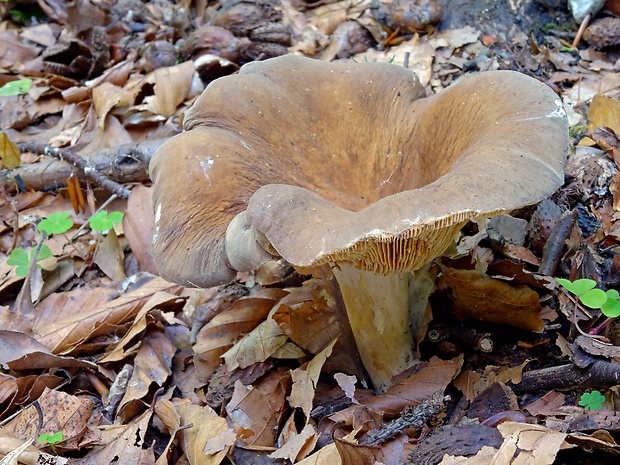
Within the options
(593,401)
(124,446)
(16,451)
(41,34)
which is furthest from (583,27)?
(41,34)

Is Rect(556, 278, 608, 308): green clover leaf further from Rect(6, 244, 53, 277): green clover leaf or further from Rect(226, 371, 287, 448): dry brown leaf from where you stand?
Rect(6, 244, 53, 277): green clover leaf

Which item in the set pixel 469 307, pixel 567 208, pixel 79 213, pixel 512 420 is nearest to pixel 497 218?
pixel 567 208

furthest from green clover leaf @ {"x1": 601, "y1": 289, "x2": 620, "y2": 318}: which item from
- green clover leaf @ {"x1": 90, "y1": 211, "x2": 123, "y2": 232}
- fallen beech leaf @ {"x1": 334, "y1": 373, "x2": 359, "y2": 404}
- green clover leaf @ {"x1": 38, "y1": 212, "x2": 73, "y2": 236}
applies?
green clover leaf @ {"x1": 38, "y1": 212, "x2": 73, "y2": 236}

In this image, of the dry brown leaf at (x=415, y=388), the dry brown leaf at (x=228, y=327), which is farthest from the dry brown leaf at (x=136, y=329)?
the dry brown leaf at (x=415, y=388)

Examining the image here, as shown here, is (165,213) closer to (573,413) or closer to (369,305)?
(369,305)

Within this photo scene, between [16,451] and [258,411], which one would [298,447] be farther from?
[16,451]
